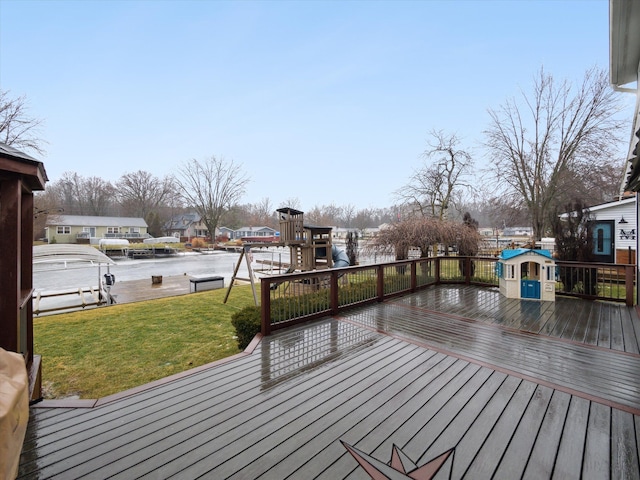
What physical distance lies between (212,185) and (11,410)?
37.0 metres

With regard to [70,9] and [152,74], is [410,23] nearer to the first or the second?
[70,9]

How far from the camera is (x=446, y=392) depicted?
265cm

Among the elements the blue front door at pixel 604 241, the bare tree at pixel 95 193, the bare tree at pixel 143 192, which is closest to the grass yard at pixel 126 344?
the blue front door at pixel 604 241

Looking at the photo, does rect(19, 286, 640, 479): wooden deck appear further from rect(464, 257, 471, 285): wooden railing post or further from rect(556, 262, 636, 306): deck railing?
rect(464, 257, 471, 285): wooden railing post

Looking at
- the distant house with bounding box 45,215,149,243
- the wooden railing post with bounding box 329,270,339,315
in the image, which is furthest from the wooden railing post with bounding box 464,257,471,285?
the distant house with bounding box 45,215,149,243

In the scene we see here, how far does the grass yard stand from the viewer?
13.7 feet

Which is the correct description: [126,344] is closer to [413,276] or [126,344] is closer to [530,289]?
[413,276]

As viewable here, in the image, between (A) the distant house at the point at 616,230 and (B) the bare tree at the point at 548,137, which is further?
(B) the bare tree at the point at 548,137

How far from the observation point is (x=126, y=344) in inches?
219

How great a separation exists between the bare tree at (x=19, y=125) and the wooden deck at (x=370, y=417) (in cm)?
1871

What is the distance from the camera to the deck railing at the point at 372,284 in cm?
463

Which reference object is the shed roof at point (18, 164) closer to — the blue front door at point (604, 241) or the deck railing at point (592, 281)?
the deck railing at point (592, 281)

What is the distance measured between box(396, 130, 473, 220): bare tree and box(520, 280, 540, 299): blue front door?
7.66 metres

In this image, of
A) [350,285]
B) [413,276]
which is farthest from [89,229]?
[413,276]
